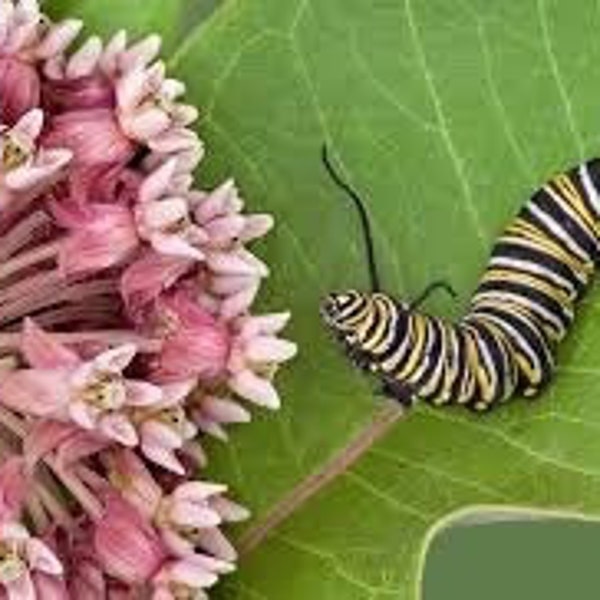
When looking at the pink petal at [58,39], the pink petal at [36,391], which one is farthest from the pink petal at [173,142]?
the pink petal at [36,391]

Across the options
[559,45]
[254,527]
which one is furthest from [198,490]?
[559,45]

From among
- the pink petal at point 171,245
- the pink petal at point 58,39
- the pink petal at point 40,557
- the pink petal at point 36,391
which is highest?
the pink petal at point 58,39

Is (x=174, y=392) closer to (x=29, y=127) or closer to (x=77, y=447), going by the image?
(x=77, y=447)

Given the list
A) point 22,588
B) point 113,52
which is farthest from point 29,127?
point 22,588

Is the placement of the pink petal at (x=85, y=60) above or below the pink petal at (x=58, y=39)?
below

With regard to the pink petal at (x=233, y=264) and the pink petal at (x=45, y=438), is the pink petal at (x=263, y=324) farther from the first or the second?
A: the pink petal at (x=45, y=438)

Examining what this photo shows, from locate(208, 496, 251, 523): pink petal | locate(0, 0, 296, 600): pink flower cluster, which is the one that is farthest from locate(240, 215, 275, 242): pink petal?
locate(208, 496, 251, 523): pink petal

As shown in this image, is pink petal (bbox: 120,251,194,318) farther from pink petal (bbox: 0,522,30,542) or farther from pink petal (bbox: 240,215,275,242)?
pink petal (bbox: 0,522,30,542)
